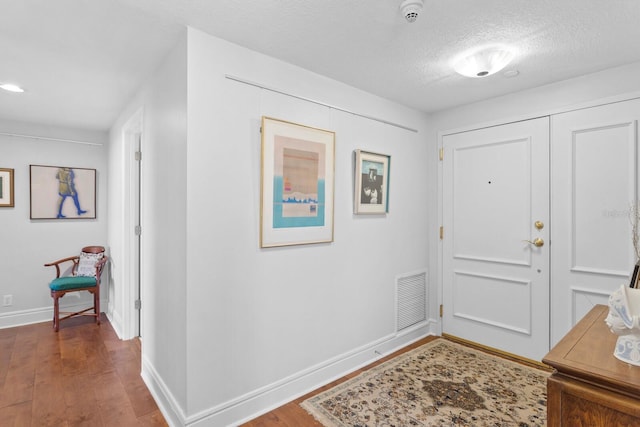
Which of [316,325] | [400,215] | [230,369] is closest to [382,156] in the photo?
[400,215]

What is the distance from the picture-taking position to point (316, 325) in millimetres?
2494

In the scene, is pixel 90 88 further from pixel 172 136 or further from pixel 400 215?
pixel 400 215

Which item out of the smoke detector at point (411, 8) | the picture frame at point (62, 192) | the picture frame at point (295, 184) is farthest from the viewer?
the picture frame at point (62, 192)

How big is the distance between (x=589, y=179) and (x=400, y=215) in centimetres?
151

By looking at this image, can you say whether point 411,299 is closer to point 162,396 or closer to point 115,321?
point 162,396

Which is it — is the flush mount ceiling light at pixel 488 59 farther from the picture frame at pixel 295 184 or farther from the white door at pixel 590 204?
the picture frame at pixel 295 184

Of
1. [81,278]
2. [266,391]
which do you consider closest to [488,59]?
[266,391]

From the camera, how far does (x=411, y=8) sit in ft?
5.19

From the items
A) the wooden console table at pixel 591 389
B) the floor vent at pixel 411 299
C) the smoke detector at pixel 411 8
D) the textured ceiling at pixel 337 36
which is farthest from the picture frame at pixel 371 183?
the wooden console table at pixel 591 389

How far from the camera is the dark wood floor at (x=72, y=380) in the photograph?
2.11m

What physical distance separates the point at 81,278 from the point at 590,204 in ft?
16.7

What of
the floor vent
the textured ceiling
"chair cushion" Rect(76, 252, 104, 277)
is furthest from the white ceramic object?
"chair cushion" Rect(76, 252, 104, 277)

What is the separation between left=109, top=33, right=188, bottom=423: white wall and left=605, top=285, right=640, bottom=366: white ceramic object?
1.96 meters

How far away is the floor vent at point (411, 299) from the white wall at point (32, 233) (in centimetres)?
399
